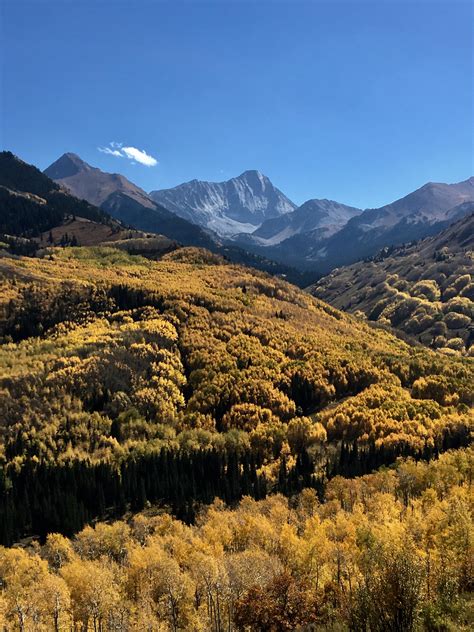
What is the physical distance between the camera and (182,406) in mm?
136625

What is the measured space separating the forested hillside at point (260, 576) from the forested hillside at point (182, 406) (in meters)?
17.3

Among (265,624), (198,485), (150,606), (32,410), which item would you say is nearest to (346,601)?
(265,624)

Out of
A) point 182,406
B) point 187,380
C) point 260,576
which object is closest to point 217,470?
point 182,406

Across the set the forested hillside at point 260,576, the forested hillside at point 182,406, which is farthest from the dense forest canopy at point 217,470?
the forested hillside at point 182,406

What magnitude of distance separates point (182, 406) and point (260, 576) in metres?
82.3

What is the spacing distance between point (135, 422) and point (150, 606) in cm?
6680

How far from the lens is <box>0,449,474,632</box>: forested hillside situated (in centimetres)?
4622

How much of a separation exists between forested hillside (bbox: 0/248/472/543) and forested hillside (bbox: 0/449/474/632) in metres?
17.3

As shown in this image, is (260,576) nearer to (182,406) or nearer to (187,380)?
(182,406)

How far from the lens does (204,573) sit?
5728 centimetres

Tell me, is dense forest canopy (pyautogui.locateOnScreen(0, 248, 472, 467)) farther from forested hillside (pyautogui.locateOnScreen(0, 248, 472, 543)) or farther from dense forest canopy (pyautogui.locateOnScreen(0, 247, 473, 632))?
dense forest canopy (pyautogui.locateOnScreen(0, 247, 473, 632))

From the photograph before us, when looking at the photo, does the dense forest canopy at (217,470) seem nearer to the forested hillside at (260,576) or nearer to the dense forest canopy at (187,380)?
the forested hillside at (260,576)

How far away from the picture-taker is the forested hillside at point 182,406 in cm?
10062

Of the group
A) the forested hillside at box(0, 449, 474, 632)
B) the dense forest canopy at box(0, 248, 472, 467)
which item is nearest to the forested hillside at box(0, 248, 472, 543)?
the dense forest canopy at box(0, 248, 472, 467)
